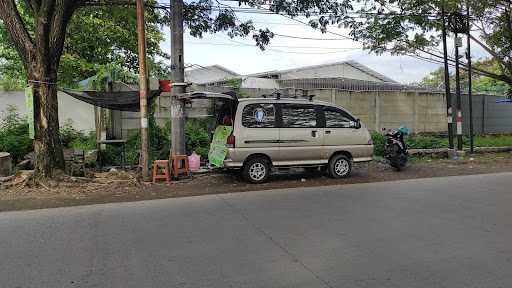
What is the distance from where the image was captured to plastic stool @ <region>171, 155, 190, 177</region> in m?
11.0

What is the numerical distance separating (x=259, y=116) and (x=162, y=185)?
8.71 feet

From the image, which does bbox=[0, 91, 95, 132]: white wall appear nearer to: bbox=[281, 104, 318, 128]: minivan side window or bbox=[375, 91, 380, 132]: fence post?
bbox=[281, 104, 318, 128]: minivan side window

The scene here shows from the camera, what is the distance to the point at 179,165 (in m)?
11.1

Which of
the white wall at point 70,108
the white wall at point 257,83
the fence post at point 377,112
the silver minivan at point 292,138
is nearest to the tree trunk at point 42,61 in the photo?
the silver minivan at point 292,138

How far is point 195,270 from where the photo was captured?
490 centimetres

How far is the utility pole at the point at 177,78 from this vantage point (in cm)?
1130

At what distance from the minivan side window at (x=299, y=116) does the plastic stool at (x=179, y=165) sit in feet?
8.25

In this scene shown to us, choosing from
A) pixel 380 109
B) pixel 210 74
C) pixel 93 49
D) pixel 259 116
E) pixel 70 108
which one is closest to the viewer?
pixel 259 116

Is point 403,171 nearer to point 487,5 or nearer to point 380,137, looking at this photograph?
point 380,137

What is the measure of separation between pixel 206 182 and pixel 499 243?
653 cm

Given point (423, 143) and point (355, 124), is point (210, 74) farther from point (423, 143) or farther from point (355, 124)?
point (355, 124)

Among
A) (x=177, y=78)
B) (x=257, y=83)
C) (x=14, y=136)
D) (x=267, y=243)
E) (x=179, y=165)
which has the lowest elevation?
(x=267, y=243)

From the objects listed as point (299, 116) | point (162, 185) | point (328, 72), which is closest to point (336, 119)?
point (299, 116)

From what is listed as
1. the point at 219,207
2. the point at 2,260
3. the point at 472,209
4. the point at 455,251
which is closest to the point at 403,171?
the point at 472,209
